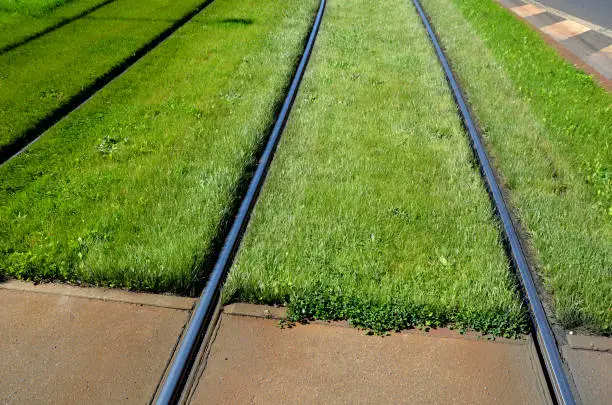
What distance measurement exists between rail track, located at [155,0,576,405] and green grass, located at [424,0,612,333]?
6.5 inches

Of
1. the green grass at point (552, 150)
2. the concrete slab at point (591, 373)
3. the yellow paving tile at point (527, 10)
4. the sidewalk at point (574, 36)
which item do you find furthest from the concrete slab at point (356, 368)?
the yellow paving tile at point (527, 10)

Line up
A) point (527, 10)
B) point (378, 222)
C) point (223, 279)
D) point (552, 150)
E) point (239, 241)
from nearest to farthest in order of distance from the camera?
point (223, 279), point (239, 241), point (378, 222), point (552, 150), point (527, 10)

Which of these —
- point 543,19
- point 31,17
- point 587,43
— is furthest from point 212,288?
point 543,19

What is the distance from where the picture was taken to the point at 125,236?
4.27 m

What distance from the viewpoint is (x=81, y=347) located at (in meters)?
3.29

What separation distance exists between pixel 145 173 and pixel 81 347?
2.19 metres

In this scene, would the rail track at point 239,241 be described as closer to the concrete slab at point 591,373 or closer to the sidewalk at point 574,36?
the concrete slab at point 591,373

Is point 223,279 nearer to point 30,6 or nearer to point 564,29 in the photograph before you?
point 564,29

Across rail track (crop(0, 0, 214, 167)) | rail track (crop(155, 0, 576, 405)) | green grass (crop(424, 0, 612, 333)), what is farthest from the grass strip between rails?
green grass (crop(424, 0, 612, 333))

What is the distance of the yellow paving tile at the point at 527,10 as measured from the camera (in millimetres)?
11977

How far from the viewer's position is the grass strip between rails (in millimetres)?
9562

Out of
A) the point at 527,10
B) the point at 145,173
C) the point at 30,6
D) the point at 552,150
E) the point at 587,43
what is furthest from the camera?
the point at 527,10

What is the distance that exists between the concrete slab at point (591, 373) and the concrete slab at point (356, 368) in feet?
0.63

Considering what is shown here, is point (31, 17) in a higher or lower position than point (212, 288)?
lower
